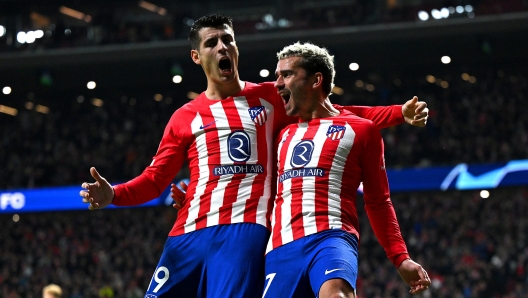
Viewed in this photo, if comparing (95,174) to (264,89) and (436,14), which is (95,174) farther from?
(436,14)

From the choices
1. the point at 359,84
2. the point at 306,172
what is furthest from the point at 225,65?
the point at 359,84

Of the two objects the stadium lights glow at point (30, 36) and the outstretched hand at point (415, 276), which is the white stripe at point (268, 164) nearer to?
the outstretched hand at point (415, 276)

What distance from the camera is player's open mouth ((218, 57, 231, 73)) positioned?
459 centimetres

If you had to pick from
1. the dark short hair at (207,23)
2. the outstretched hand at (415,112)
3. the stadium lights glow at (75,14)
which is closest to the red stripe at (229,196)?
the dark short hair at (207,23)

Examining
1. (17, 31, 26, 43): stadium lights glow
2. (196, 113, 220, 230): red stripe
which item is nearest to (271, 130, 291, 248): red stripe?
(196, 113, 220, 230): red stripe

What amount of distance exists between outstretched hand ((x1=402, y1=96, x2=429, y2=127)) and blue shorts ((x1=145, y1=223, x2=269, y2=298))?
995 millimetres

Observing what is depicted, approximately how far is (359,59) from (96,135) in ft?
28.2

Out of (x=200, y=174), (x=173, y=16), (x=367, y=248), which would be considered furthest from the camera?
(x=173, y=16)

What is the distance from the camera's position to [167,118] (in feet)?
79.2

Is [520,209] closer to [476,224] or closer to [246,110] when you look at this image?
[476,224]

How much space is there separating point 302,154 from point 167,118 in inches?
797

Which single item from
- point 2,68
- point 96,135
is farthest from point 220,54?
point 96,135

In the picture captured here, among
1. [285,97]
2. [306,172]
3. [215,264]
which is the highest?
[285,97]

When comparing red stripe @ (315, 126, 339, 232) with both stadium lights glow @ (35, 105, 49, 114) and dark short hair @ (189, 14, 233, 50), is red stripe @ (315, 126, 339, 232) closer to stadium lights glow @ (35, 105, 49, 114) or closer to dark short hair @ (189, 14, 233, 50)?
dark short hair @ (189, 14, 233, 50)
